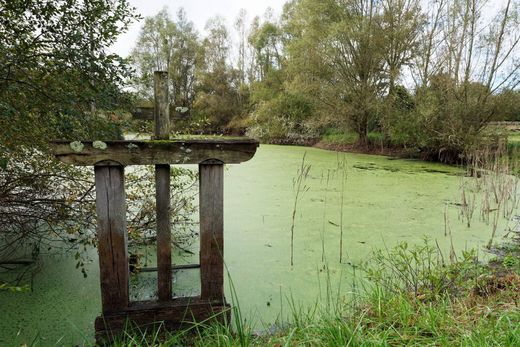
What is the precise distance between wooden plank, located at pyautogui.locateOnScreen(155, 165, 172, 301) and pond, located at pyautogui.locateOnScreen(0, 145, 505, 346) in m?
0.40

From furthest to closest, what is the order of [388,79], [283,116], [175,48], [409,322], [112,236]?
[175,48] → [283,116] → [388,79] → [112,236] → [409,322]

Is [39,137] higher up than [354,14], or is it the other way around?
[354,14]

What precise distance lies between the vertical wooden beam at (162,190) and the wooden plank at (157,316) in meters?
0.07

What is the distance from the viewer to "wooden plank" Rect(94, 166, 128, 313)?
59.7 inches

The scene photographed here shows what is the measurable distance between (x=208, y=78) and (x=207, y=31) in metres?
3.43

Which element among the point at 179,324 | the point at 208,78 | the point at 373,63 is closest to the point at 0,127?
the point at 179,324

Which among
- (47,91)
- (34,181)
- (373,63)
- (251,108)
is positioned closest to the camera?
(47,91)

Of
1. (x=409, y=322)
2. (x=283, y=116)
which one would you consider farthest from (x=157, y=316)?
(x=283, y=116)

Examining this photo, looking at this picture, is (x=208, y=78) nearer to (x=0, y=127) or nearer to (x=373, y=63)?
(x=373, y=63)

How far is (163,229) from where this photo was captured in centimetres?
164

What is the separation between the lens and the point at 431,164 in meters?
8.27

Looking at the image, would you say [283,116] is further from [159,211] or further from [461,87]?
[159,211]

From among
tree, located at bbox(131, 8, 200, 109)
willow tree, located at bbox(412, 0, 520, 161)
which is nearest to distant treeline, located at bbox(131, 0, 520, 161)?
willow tree, located at bbox(412, 0, 520, 161)

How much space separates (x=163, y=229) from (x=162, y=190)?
0.63ft
